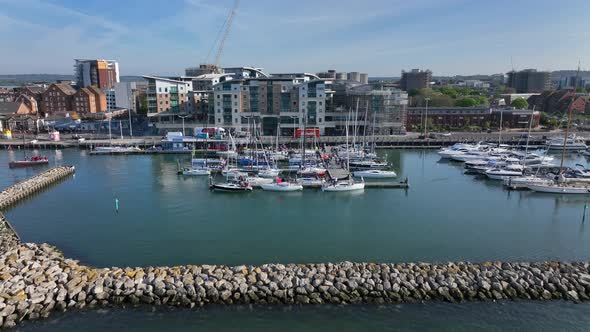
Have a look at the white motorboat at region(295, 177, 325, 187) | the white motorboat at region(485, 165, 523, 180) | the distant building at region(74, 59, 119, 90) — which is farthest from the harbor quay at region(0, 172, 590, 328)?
the distant building at region(74, 59, 119, 90)

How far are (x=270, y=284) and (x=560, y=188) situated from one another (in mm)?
18926

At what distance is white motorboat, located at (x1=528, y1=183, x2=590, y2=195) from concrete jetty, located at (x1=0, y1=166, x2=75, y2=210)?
27567mm

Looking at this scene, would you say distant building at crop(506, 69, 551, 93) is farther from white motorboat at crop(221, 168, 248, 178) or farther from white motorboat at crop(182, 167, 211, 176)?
white motorboat at crop(182, 167, 211, 176)

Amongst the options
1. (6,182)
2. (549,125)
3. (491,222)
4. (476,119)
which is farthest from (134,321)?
(549,125)

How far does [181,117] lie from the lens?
43.2m

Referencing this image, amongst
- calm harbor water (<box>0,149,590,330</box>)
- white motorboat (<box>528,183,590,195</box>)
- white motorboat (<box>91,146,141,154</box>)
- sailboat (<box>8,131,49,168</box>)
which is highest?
white motorboat (<box>91,146,141,154</box>)

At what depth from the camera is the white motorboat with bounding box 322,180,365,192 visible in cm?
2280

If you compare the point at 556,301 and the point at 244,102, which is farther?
the point at 244,102

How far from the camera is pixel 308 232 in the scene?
1714 cm

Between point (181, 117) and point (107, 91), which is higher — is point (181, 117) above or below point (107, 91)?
below

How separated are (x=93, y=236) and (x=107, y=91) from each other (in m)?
45.0

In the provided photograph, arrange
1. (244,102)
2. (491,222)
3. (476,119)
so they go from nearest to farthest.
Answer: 1. (491,222)
2. (244,102)
3. (476,119)

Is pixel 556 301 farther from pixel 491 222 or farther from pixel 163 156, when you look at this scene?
pixel 163 156

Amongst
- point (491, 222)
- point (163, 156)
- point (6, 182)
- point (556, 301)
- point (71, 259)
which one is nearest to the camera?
point (556, 301)
